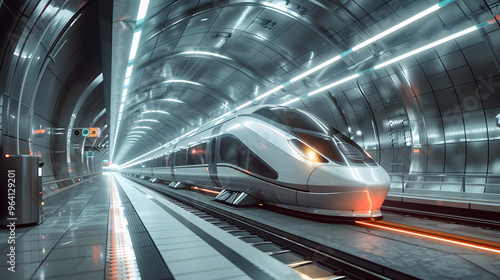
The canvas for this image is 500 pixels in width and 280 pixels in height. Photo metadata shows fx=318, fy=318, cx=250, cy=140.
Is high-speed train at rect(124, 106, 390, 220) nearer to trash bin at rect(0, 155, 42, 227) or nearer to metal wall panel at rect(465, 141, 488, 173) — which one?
trash bin at rect(0, 155, 42, 227)

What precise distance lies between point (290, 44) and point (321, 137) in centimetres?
955

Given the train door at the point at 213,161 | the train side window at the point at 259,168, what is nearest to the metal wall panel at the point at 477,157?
the train side window at the point at 259,168

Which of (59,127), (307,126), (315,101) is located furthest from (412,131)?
(59,127)

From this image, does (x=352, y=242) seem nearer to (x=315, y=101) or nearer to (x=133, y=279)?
(x=133, y=279)

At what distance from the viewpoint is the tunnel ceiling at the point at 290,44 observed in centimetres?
1095

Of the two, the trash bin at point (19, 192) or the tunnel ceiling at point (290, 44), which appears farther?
the tunnel ceiling at point (290, 44)

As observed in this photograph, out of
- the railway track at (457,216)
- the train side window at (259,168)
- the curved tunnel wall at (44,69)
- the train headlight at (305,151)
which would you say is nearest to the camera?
the train headlight at (305,151)

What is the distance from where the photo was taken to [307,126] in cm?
690

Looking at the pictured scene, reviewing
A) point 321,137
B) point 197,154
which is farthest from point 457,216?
point 197,154

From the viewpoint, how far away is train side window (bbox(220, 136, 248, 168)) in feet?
25.3

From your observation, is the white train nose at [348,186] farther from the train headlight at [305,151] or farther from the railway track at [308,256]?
the railway track at [308,256]

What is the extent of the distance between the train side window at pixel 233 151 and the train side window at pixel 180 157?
5368 mm

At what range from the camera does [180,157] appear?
1489cm

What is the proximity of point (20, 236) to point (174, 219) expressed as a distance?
2.58m
